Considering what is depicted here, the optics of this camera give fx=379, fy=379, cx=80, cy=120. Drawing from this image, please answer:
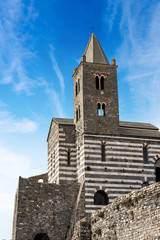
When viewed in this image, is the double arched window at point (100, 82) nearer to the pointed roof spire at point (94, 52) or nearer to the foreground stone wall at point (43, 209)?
the pointed roof spire at point (94, 52)

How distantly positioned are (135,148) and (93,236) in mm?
14789

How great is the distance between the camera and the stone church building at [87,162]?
32.0m

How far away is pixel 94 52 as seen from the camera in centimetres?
3947

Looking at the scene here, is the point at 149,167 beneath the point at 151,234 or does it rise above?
above

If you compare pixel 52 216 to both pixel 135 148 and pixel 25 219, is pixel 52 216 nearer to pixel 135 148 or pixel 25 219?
pixel 25 219

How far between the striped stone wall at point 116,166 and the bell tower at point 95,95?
1.39 m

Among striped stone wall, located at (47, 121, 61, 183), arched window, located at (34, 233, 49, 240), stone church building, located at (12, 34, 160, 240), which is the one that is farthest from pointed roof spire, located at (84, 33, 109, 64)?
arched window, located at (34, 233, 49, 240)

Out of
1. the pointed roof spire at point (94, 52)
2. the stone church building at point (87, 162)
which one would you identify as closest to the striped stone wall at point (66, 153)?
the stone church building at point (87, 162)

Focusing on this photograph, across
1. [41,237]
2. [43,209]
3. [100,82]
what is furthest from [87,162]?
[100,82]

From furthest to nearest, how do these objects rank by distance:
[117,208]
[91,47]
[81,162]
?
[91,47], [81,162], [117,208]

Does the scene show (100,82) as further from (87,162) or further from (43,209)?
(43,209)

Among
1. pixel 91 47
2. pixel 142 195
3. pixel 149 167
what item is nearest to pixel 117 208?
pixel 142 195

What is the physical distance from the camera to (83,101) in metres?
36.4

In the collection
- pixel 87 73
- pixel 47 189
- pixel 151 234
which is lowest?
pixel 151 234
